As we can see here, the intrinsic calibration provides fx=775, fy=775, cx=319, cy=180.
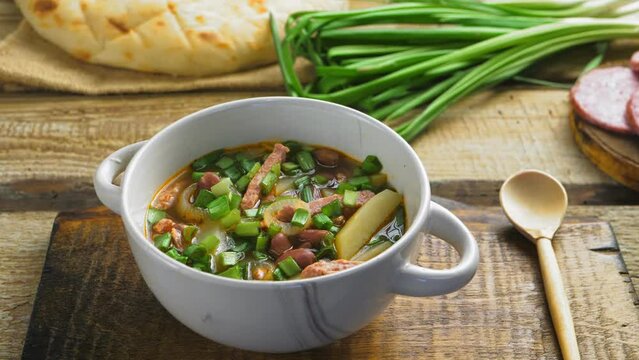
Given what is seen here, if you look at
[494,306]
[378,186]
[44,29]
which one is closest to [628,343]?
[494,306]

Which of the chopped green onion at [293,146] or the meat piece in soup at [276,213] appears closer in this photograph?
the meat piece in soup at [276,213]

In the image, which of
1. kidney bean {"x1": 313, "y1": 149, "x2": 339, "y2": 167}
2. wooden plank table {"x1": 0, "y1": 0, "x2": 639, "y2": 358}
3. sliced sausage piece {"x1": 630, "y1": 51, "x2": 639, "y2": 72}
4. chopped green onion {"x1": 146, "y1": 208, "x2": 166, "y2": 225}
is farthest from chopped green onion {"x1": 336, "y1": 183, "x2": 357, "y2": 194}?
sliced sausage piece {"x1": 630, "y1": 51, "x2": 639, "y2": 72}

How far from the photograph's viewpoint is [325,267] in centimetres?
156

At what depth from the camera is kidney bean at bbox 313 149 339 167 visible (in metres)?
1.98

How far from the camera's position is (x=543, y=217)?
2150 millimetres

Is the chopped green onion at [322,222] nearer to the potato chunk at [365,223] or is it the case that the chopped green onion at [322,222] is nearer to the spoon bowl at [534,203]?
the potato chunk at [365,223]

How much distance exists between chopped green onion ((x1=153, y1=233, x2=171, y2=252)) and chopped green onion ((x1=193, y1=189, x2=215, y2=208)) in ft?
0.44

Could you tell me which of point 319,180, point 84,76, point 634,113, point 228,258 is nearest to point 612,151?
point 634,113

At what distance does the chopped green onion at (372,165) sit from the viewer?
6.27ft

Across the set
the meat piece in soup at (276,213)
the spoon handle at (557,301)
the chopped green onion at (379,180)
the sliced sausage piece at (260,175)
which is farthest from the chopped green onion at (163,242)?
the spoon handle at (557,301)

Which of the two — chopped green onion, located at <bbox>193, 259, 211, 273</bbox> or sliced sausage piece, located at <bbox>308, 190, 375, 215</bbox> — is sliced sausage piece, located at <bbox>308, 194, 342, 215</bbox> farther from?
chopped green onion, located at <bbox>193, 259, 211, 273</bbox>

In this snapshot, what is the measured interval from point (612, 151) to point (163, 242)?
157 cm

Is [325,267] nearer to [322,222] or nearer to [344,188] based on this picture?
[322,222]

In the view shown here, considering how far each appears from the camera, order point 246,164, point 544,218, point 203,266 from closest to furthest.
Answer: point 203,266, point 246,164, point 544,218
